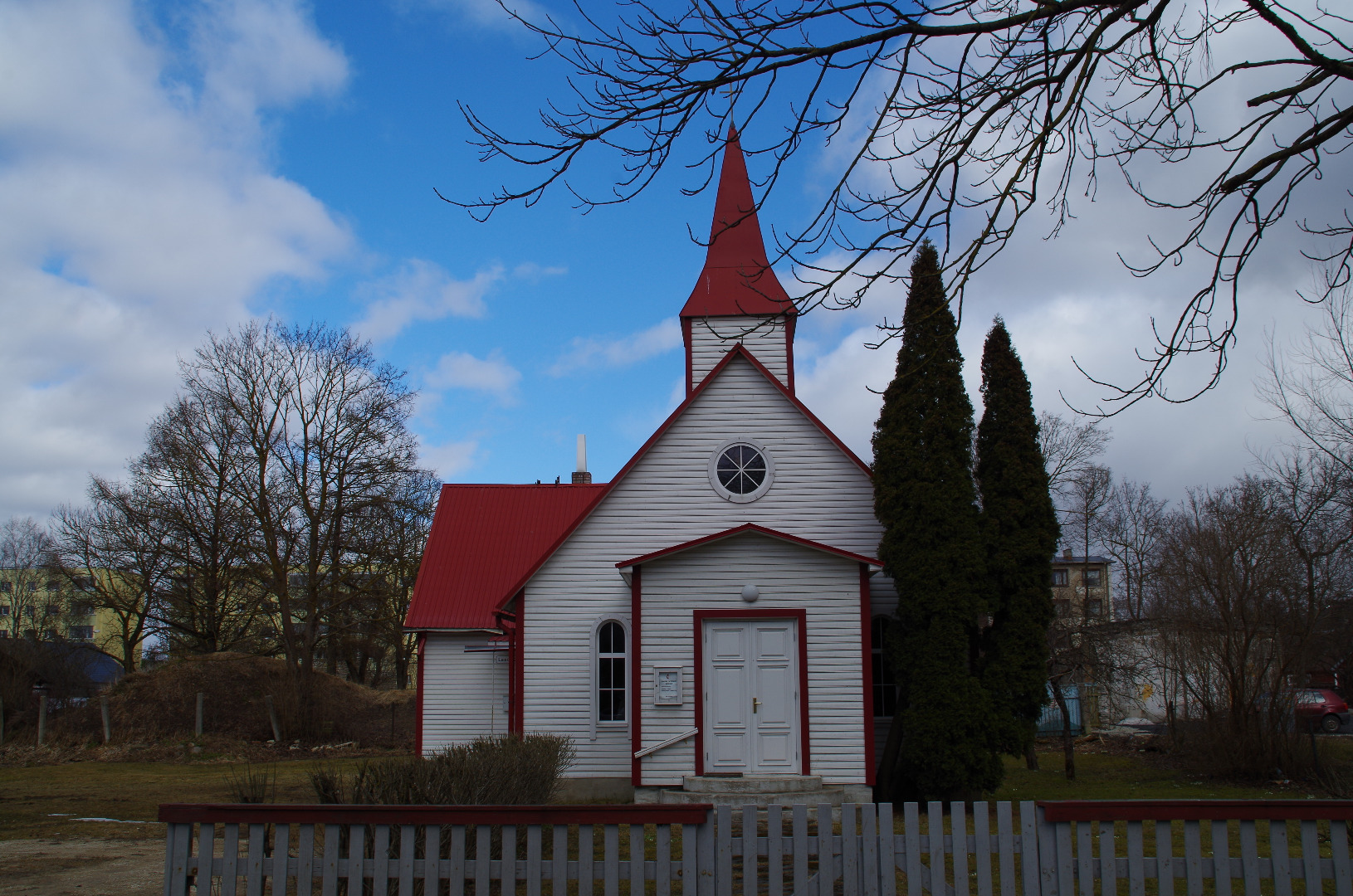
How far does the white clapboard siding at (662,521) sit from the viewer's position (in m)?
15.8

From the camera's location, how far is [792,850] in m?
5.51

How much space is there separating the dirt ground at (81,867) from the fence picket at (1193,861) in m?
7.98

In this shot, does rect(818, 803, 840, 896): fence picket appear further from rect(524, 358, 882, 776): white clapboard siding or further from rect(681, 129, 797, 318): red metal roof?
rect(681, 129, 797, 318): red metal roof

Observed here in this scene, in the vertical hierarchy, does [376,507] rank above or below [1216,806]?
above

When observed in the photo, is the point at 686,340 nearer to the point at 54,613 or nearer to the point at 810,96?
the point at 810,96

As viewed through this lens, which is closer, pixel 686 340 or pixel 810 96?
pixel 810 96

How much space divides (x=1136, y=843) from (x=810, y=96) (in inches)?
185

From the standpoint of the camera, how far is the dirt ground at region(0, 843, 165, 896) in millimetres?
8492

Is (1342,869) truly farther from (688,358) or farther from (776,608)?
(688,358)

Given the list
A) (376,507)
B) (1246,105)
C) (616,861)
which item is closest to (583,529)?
(616,861)

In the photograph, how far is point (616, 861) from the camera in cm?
550

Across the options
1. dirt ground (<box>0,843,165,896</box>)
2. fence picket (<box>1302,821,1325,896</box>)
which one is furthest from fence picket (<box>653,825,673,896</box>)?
dirt ground (<box>0,843,165,896</box>)

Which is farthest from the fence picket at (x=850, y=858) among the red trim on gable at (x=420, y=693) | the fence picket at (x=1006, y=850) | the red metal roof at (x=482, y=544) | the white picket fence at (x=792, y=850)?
the red trim on gable at (x=420, y=693)

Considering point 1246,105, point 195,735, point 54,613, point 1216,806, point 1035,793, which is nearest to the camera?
point 1216,806
